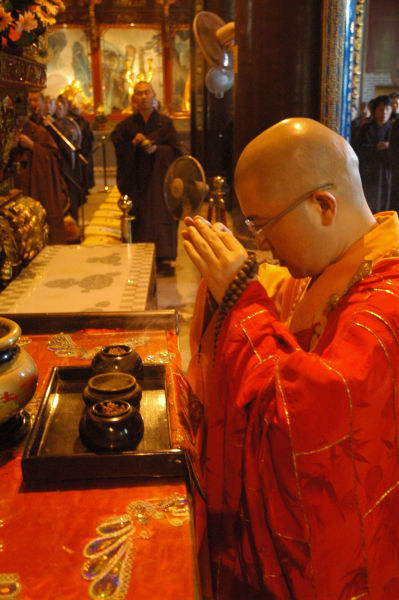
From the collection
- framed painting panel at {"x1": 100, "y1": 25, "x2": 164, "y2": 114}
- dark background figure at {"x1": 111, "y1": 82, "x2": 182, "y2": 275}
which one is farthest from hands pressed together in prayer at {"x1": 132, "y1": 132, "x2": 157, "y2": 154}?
framed painting panel at {"x1": 100, "y1": 25, "x2": 164, "y2": 114}

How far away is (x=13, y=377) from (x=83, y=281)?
1.74 m

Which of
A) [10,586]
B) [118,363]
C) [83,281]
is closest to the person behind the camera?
[10,586]

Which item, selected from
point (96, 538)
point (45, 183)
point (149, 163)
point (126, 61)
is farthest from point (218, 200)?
point (126, 61)

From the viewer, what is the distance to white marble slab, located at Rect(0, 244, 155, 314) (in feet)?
8.21

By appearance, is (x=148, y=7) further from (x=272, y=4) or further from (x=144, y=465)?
(x=144, y=465)

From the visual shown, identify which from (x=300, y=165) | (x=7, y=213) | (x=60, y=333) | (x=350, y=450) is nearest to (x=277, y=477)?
(x=350, y=450)

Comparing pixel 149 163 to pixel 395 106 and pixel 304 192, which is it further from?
pixel 304 192

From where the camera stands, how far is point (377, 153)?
734 centimetres

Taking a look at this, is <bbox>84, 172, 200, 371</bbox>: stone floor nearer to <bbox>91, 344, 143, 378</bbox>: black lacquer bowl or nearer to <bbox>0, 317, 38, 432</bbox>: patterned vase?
<bbox>91, 344, 143, 378</bbox>: black lacquer bowl

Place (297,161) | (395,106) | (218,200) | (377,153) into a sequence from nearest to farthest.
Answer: (297,161)
(218,200)
(377,153)
(395,106)

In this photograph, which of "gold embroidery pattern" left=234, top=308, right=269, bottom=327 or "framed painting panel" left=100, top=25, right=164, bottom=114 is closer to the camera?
"gold embroidery pattern" left=234, top=308, right=269, bottom=327

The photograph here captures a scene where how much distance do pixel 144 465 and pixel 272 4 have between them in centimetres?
349

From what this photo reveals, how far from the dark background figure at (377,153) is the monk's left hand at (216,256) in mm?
6278

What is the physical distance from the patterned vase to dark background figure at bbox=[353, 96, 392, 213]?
6.51 m
